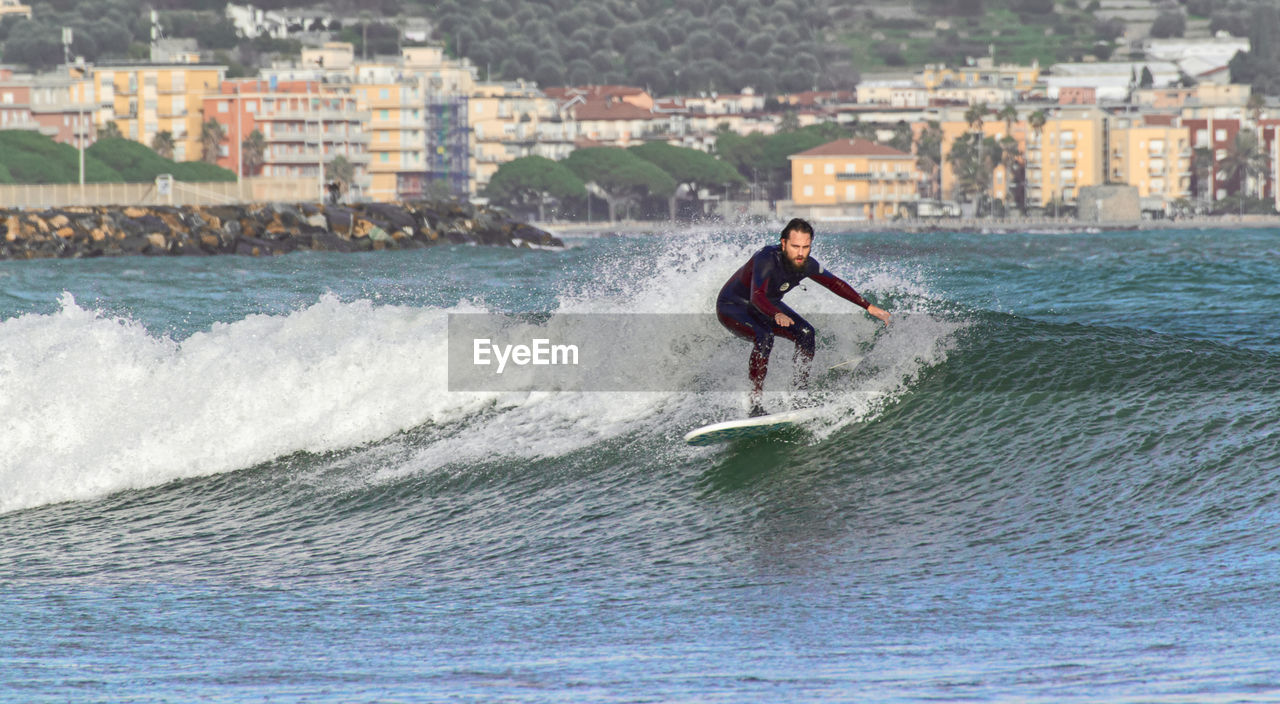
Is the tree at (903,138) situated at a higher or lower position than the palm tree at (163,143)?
higher

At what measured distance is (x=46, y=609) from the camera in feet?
26.6

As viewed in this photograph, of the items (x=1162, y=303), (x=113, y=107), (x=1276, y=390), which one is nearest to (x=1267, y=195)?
(x=113, y=107)

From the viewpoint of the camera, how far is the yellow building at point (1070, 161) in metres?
154

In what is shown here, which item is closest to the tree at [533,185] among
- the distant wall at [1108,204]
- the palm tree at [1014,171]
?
the palm tree at [1014,171]

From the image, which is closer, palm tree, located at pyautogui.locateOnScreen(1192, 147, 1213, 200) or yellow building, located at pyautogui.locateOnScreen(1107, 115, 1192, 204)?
yellow building, located at pyautogui.locateOnScreen(1107, 115, 1192, 204)

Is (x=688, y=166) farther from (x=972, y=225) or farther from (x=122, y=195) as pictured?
(x=122, y=195)

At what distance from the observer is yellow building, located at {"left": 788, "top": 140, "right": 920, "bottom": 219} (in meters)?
148

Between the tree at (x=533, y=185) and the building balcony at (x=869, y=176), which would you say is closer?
the tree at (x=533, y=185)

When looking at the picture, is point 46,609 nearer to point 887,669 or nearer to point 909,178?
point 887,669

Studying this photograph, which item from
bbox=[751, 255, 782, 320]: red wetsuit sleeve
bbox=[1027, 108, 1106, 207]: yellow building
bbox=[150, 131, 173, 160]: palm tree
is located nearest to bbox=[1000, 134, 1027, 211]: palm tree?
bbox=[1027, 108, 1106, 207]: yellow building

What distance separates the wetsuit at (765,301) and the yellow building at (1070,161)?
148834mm

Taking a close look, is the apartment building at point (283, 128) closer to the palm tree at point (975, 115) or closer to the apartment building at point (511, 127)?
the apartment building at point (511, 127)

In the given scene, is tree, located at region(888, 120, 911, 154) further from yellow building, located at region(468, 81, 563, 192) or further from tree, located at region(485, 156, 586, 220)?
tree, located at region(485, 156, 586, 220)

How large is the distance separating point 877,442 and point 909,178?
473 ft
